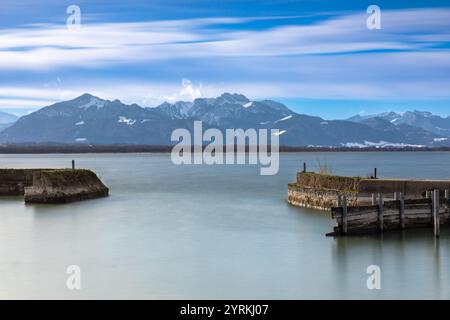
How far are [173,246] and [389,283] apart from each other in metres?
10.3

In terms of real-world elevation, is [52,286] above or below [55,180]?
below

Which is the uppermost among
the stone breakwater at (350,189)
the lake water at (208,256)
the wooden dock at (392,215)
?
the stone breakwater at (350,189)

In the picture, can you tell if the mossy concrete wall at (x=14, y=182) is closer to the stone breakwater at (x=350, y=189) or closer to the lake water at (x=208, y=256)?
the lake water at (x=208, y=256)

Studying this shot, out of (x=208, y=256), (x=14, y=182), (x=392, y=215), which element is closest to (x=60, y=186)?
(x=14, y=182)

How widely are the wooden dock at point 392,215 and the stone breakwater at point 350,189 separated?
103cm

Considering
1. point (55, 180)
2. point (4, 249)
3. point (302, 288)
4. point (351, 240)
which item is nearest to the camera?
point (302, 288)

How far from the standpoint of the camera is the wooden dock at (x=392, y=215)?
28109mm

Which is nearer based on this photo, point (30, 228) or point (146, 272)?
point (146, 272)

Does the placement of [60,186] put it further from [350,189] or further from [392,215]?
[392,215]

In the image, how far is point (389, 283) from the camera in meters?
22.3

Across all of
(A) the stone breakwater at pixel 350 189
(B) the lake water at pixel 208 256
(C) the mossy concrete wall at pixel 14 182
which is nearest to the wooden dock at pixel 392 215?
(B) the lake water at pixel 208 256

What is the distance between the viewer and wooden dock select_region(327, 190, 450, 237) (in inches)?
1107
